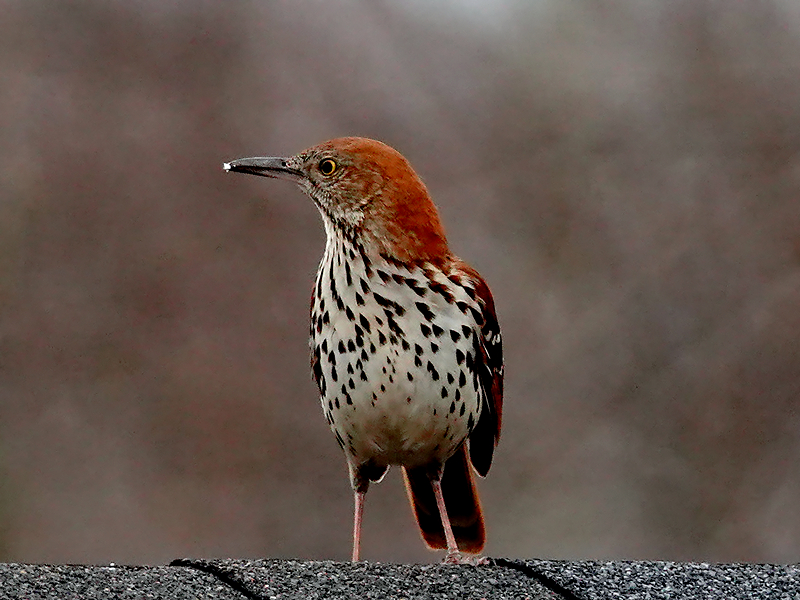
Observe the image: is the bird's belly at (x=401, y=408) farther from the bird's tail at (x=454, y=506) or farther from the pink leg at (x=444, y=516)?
the bird's tail at (x=454, y=506)

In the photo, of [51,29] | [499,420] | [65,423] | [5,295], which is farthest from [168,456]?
[499,420]

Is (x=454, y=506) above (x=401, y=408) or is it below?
above

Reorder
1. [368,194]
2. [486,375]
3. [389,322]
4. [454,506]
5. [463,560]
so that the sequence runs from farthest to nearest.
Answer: [454,506] < [486,375] < [368,194] < [389,322] < [463,560]

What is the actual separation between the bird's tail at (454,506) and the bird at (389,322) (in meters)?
0.26

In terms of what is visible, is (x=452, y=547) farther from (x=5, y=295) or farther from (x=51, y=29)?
(x=51, y=29)

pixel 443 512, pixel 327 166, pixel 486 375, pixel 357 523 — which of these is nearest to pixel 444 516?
pixel 443 512

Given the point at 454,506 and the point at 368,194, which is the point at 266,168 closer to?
the point at 368,194

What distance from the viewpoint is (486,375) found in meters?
5.11

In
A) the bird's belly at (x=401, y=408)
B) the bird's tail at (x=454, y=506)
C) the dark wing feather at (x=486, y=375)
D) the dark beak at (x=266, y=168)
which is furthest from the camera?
the bird's tail at (x=454, y=506)

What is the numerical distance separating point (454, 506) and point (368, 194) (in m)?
1.23

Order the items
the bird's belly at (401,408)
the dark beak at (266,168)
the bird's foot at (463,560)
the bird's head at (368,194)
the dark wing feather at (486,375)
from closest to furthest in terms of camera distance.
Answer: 1. the bird's foot at (463,560)
2. the bird's belly at (401,408)
3. the bird's head at (368,194)
4. the dark wing feather at (486,375)
5. the dark beak at (266,168)

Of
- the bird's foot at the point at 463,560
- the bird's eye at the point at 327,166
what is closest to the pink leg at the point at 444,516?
the bird's foot at the point at 463,560

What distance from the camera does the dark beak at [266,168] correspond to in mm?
5191

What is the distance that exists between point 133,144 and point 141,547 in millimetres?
2905
